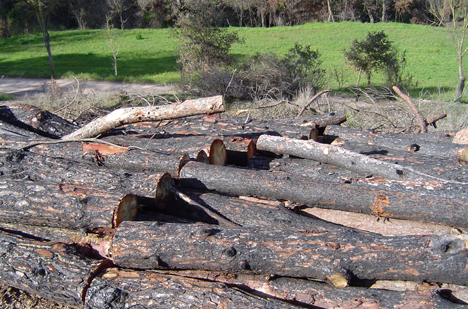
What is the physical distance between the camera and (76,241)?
360 cm

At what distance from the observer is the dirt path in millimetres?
14373

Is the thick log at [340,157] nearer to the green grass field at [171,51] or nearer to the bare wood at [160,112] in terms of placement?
the bare wood at [160,112]

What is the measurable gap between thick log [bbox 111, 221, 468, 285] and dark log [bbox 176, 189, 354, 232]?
56cm

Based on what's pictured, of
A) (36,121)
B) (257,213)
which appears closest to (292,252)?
(257,213)

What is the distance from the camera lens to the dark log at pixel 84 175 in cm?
381

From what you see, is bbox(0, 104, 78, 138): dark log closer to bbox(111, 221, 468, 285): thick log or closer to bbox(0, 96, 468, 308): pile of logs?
bbox(0, 96, 468, 308): pile of logs

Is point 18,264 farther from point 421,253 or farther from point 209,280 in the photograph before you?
point 421,253

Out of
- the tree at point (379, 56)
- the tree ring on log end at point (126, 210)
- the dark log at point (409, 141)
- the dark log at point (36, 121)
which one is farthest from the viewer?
the tree at point (379, 56)

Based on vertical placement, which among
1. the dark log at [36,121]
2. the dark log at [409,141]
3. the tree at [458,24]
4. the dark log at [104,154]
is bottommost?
the dark log at [409,141]

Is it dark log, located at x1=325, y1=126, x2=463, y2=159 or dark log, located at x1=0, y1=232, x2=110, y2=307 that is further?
dark log, located at x1=325, y1=126, x2=463, y2=159

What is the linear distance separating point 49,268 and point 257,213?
75.3 inches

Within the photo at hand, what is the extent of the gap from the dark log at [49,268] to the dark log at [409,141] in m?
3.74

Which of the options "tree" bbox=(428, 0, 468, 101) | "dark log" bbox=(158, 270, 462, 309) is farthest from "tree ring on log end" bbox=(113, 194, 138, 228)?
"tree" bbox=(428, 0, 468, 101)

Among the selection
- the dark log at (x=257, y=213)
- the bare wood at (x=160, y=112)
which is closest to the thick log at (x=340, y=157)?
the dark log at (x=257, y=213)
